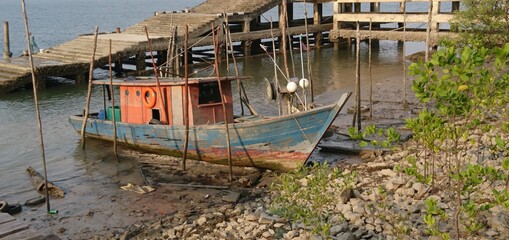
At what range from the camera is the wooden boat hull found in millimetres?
13242

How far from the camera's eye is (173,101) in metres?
15.0

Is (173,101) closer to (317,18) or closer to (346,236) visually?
(346,236)

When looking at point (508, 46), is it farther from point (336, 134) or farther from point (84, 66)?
point (84, 66)

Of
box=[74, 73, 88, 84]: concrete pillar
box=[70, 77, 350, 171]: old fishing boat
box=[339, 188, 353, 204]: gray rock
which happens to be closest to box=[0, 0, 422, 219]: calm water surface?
box=[74, 73, 88, 84]: concrete pillar

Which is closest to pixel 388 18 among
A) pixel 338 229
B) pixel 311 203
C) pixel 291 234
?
pixel 311 203

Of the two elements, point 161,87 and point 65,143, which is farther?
point 65,143

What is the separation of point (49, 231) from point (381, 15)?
23.9 metres

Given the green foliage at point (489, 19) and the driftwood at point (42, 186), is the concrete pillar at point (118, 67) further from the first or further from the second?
the green foliage at point (489, 19)

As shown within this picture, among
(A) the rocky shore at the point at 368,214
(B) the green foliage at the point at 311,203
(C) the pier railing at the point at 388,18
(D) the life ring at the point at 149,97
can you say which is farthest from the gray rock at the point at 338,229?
(C) the pier railing at the point at 388,18

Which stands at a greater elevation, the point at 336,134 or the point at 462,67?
the point at 462,67

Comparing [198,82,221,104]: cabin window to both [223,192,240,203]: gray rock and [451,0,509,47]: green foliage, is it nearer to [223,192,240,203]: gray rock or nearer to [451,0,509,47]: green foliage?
[223,192,240,203]: gray rock

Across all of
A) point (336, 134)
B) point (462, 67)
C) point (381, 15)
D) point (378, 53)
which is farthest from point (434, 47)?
point (462, 67)

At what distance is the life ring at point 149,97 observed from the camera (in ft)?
50.4

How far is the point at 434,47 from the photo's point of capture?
29297 mm
